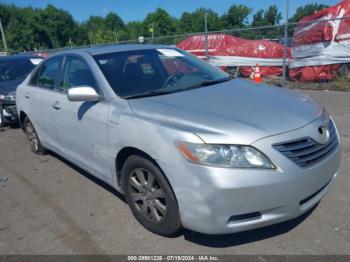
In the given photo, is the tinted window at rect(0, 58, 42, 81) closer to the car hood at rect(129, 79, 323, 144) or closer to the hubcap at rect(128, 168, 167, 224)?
the car hood at rect(129, 79, 323, 144)

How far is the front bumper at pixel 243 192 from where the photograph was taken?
2539 mm

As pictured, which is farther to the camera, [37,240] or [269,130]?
[37,240]

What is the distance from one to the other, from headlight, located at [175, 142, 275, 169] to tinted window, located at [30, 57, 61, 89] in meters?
2.83

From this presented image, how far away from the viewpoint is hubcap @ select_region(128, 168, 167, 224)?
304cm

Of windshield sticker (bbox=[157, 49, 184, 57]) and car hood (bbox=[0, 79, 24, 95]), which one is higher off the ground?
windshield sticker (bbox=[157, 49, 184, 57])

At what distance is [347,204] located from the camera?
3.59 meters

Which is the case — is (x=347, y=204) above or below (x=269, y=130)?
below

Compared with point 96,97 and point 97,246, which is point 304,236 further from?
point 96,97

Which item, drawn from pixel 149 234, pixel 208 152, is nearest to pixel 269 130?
pixel 208 152

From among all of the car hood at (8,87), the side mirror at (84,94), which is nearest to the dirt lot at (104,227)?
the side mirror at (84,94)

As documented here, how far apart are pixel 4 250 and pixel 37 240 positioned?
28 centimetres

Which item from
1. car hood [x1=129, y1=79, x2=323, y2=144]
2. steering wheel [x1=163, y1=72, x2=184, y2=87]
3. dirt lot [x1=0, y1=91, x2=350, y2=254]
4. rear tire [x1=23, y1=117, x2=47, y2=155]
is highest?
steering wheel [x1=163, y1=72, x2=184, y2=87]

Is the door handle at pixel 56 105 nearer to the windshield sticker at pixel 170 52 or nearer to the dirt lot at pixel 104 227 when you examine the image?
Result: the dirt lot at pixel 104 227

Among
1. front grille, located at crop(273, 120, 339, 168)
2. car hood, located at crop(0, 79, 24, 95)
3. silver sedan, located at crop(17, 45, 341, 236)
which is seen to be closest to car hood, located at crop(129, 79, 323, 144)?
silver sedan, located at crop(17, 45, 341, 236)
